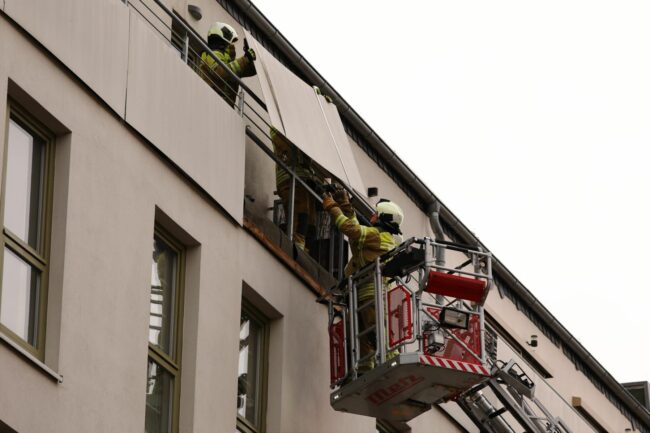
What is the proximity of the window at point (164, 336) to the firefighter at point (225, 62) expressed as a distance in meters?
3.10

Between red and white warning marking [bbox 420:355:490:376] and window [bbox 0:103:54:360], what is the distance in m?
4.68

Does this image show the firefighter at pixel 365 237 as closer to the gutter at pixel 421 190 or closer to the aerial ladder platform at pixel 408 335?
the aerial ladder platform at pixel 408 335

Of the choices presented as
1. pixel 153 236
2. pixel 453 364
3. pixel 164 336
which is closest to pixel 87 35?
pixel 153 236

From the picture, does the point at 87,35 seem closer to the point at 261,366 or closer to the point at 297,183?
the point at 261,366

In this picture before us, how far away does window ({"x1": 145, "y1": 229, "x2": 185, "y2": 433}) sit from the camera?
61.3ft

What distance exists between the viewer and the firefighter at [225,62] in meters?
22.4

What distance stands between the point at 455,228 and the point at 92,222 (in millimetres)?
14983

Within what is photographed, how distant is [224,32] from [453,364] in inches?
214

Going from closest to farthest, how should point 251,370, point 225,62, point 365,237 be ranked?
point 251,370
point 365,237
point 225,62

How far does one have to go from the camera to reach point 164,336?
1911 centimetres

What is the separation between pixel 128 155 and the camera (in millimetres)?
18516

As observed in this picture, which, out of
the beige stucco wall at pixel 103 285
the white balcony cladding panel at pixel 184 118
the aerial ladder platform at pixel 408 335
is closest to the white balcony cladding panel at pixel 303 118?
the white balcony cladding panel at pixel 184 118

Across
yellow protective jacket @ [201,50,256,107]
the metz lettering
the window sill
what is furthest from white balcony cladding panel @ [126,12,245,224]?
the window sill

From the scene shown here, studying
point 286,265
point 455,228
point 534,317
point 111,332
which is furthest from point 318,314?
point 534,317
